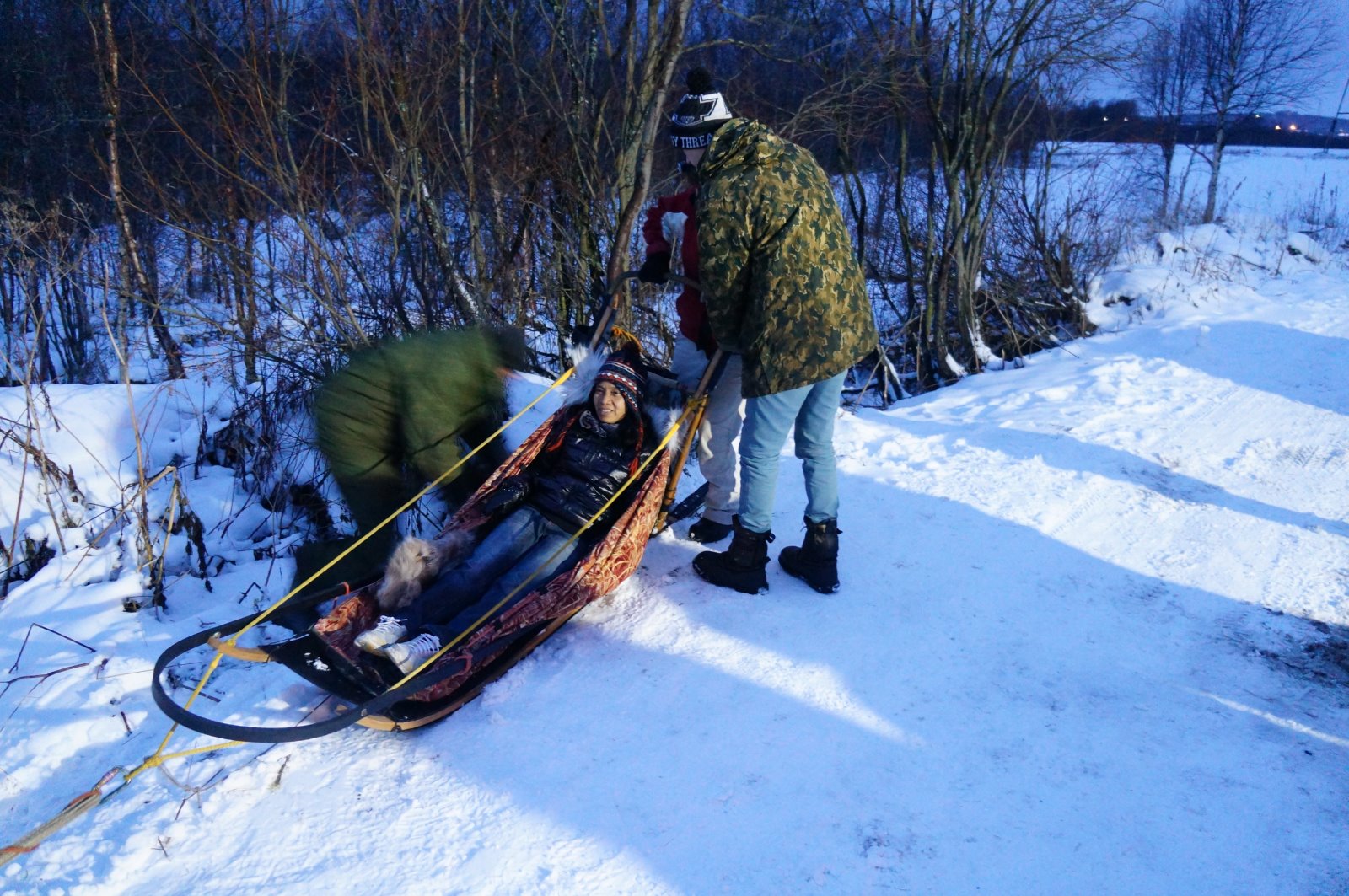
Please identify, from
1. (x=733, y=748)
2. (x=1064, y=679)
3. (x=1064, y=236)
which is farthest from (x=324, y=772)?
(x=1064, y=236)

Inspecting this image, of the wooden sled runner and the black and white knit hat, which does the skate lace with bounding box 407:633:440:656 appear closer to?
the wooden sled runner

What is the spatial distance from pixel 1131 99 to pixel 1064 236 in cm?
1003

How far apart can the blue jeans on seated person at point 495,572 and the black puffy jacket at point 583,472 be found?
0.08m

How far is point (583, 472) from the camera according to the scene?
11.9 feet

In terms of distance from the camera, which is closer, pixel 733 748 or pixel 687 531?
pixel 733 748

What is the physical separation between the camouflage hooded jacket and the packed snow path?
103cm

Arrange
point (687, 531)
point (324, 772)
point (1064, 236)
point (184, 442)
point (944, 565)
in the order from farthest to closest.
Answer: point (1064, 236) → point (184, 442) → point (687, 531) → point (944, 565) → point (324, 772)

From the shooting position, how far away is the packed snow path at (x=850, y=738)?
2271 mm

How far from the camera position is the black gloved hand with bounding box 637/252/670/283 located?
11.7 ft

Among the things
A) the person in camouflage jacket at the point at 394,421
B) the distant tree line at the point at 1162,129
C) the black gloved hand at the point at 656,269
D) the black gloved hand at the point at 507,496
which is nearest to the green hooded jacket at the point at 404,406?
the person in camouflage jacket at the point at 394,421

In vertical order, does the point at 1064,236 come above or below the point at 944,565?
above

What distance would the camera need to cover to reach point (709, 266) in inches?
123

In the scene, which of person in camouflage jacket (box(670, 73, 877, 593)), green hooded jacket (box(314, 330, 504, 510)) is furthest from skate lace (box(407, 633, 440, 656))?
person in camouflage jacket (box(670, 73, 877, 593))

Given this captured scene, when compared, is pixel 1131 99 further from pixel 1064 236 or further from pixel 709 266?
pixel 709 266
